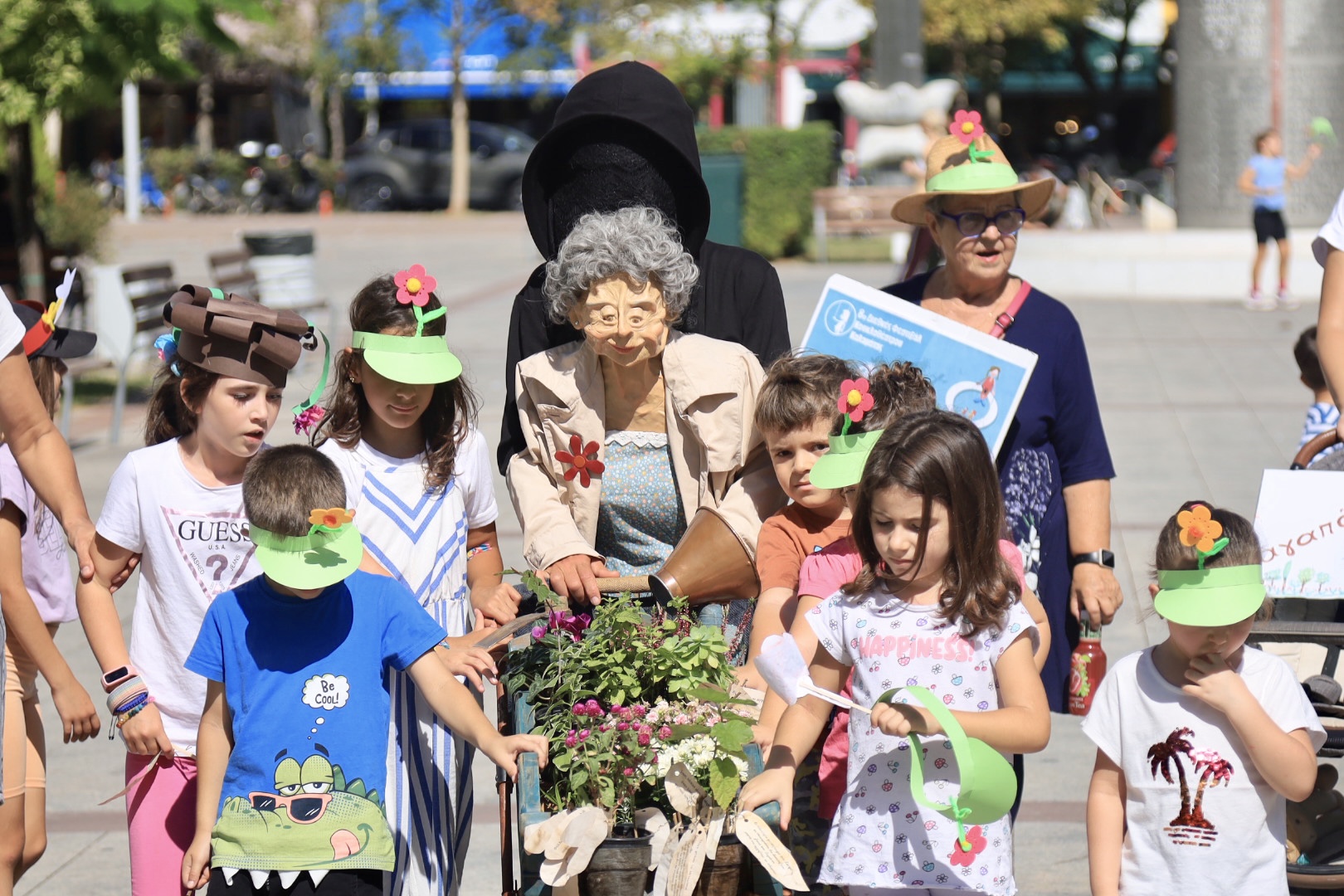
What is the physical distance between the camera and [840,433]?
3068mm

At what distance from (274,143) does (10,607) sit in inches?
1643

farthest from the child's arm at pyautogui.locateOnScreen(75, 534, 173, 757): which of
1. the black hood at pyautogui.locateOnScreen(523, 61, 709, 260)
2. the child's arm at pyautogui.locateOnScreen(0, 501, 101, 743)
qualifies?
the black hood at pyautogui.locateOnScreen(523, 61, 709, 260)

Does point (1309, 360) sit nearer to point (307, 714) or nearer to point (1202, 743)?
point (1202, 743)

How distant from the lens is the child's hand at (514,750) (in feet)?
9.14

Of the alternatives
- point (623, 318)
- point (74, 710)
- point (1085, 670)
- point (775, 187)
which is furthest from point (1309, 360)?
point (775, 187)

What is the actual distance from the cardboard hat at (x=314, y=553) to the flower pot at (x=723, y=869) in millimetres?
849

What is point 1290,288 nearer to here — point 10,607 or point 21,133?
point 21,133

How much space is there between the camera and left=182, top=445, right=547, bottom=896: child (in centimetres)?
291

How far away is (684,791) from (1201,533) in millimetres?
1022

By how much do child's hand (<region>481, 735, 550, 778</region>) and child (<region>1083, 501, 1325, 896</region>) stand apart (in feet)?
3.31

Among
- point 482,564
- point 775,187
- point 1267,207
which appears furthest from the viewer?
point 775,187

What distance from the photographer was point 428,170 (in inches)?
1335

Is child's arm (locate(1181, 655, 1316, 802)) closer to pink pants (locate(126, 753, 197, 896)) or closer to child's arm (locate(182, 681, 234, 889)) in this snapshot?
child's arm (locate(182, 681, 234, 889))

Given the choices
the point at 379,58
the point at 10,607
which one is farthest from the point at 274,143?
the point at 10,607
